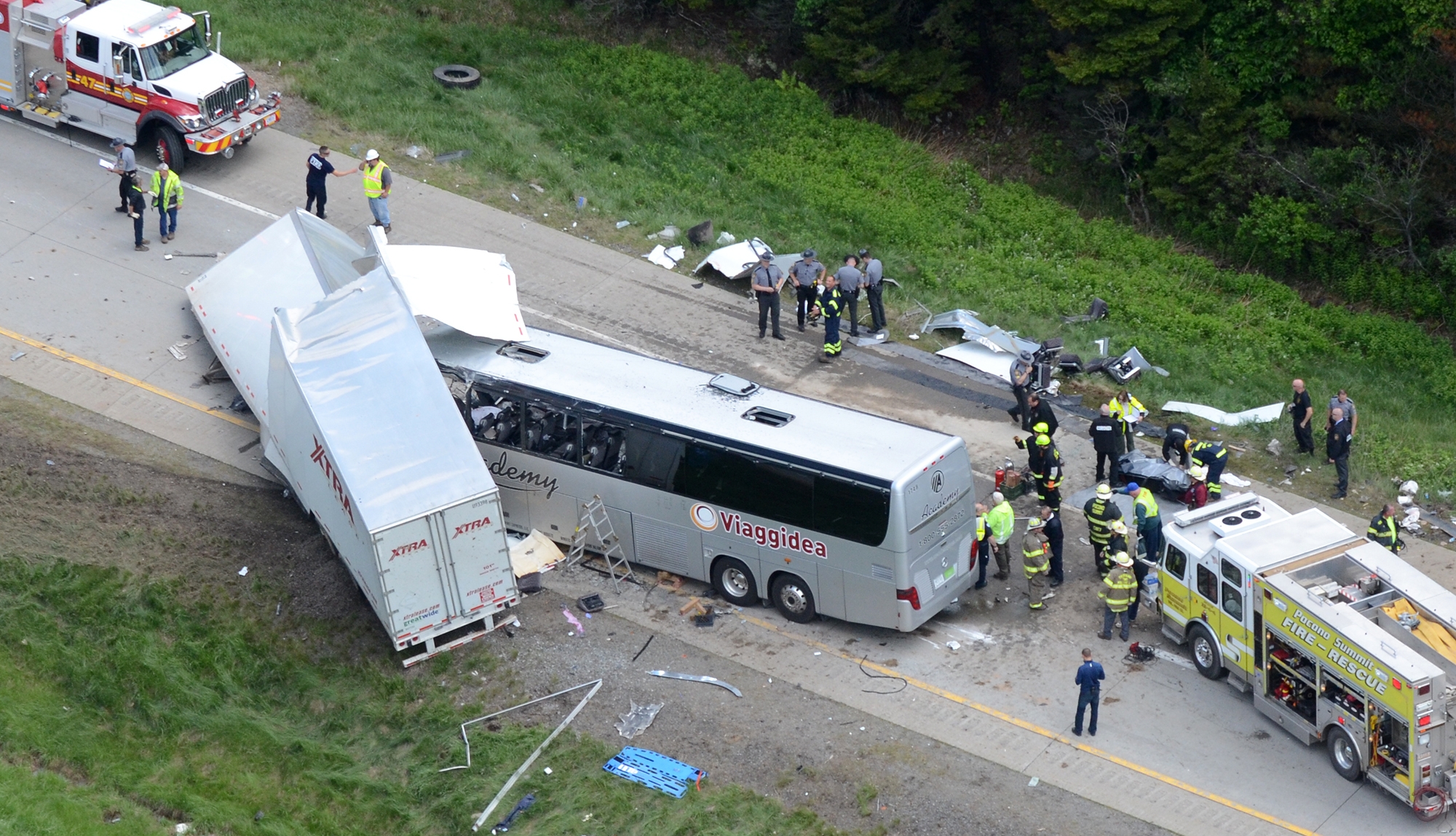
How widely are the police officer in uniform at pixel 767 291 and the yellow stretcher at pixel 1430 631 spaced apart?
1063 centimetres

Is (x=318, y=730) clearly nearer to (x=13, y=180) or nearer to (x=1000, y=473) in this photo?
(x=1000, y=473)

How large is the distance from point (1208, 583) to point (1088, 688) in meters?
2.01

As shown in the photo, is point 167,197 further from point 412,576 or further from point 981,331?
point 981,331

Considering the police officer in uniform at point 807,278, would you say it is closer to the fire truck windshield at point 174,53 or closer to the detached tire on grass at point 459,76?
the detached tire on grass at point 459,76

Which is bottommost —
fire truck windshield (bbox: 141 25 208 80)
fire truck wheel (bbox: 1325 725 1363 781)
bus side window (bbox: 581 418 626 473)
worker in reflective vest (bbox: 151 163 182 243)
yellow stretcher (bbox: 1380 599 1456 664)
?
fire truck wheel (bbox: 1325 725 1363 781)

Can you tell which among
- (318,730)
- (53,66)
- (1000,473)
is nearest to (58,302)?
(53,66)

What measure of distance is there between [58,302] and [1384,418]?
19833 millimetres

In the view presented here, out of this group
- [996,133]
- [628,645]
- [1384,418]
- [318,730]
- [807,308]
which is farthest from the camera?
[996,133]

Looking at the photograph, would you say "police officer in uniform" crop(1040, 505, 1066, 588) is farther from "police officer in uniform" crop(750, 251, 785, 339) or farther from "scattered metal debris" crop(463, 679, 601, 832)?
"police officer in uniform" crop(750, 251, 785, 339)

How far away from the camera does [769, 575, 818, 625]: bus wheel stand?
1738 cm

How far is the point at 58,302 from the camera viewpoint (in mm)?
22891

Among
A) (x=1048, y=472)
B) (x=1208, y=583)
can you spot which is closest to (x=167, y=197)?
(x=1048, y=472)

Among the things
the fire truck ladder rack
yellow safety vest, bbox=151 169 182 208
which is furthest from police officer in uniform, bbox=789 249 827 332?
yellow safety vest, bbox=151 169 182 208

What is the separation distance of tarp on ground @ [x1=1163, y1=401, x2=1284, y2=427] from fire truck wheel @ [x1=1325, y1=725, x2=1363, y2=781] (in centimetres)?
734
